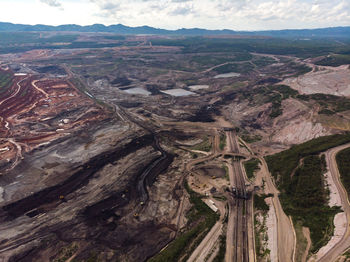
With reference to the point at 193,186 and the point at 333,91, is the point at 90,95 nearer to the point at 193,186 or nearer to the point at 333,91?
the point at 193,186

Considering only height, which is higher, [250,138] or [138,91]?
[138,91]

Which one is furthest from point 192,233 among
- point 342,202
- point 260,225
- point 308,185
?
point 342,202

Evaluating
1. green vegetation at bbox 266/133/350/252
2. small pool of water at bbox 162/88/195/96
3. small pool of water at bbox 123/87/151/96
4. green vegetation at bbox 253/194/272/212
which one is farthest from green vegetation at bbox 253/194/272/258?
small pool of water at bbox 123/87/151/96

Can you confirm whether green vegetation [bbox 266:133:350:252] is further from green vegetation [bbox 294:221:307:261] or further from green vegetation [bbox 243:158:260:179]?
green vegetation [bbox 243:158:260:179]

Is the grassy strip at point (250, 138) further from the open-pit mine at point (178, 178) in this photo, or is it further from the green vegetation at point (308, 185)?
the green vegetation at point (308, 185)

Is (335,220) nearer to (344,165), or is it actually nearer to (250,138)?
(344,165)

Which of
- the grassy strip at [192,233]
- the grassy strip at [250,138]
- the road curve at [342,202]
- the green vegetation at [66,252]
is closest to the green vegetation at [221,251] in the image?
the grassy strip at [192,233]

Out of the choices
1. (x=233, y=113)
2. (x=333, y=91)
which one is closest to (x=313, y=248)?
(x=233, y=113)
